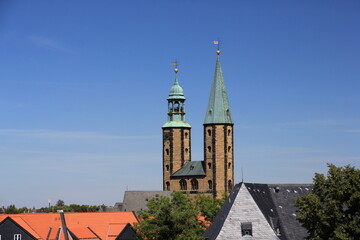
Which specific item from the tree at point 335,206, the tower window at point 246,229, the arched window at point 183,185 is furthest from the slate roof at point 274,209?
the arched window at point 183,185

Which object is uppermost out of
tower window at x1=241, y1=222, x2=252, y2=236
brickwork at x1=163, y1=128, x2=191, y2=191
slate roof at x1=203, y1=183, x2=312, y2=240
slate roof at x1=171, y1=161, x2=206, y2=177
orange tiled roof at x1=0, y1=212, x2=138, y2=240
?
brickwork at x1=163, y1=128, x2=191, y2=191

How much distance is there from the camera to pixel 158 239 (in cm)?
7138

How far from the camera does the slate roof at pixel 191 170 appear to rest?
443ft

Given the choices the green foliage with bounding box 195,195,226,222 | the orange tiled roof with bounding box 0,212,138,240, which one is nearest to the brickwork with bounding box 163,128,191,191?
the green foliage with bounding box 195,195,226,222

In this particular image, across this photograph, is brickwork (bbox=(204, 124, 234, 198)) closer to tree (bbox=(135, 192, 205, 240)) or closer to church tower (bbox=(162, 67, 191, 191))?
church tower (bbox=(162, 67, 191, 191))

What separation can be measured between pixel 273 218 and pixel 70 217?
3886 centimetres

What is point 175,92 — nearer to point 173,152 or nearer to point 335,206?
point 173,152

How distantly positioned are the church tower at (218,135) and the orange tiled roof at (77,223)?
39.7 m

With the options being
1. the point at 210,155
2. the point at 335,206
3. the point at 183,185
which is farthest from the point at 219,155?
the point at 335,206

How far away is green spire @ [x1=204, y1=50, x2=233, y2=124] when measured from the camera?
13438 centimetres

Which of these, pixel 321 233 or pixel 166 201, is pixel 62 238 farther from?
pixel 321 233

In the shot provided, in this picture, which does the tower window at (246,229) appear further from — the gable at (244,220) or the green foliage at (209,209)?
the green foliage at (209,209)

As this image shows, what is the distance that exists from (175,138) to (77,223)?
4856cm

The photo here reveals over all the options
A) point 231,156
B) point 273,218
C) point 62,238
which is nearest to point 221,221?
point 273,218
